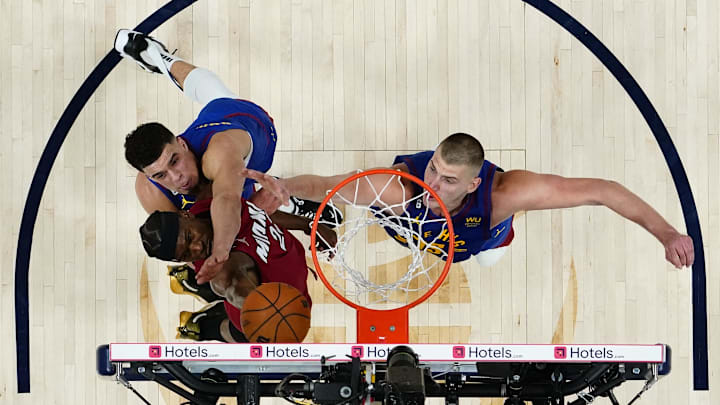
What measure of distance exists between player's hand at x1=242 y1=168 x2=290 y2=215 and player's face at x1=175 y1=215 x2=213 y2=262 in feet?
1.12

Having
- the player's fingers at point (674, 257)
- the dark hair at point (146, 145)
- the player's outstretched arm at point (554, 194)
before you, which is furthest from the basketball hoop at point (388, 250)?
the player's fingers at point (674, 257)

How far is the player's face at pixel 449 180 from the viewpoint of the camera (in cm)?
360

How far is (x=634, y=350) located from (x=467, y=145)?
1265 millimetres

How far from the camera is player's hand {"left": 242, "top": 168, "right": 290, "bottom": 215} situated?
347 cm

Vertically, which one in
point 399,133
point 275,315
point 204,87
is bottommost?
point 275,315

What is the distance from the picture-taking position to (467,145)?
3.57 m

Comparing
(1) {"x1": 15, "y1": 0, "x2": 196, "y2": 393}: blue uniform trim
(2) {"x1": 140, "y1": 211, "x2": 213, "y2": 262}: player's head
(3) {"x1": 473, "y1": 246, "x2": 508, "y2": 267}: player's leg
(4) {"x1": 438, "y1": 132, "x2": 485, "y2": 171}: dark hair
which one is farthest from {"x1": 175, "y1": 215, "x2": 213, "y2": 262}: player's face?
(1) {"x1": 15, "y1": 0, "x2": 196, "y2": 393}: blue uniform trim

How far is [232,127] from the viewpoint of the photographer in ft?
13.1

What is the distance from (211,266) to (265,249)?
53cm

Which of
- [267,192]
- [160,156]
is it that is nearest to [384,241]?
[267,192]

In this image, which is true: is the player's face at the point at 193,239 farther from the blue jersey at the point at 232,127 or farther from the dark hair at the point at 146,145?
the blue jersey at the point at 232,127

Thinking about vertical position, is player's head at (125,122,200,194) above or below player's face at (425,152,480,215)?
above

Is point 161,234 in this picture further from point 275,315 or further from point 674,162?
point 674,162

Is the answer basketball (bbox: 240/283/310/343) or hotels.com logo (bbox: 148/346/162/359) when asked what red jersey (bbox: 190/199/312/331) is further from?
hotels.com logo (bbox: 148/346/162/359)
